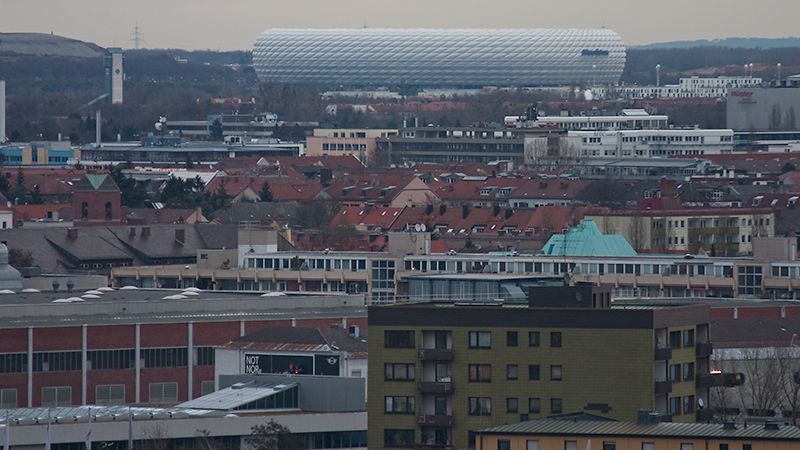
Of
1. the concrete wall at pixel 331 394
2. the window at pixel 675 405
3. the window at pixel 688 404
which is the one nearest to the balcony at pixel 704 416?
the window at pixel 688 404

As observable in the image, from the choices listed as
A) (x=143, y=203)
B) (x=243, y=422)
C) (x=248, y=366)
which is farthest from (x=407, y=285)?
(x=143, y=203)

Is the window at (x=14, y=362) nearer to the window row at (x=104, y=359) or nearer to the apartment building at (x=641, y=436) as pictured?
the window row at (x=104, y=359)

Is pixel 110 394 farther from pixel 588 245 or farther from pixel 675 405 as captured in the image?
pixel 588 245

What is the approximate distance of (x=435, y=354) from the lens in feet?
115

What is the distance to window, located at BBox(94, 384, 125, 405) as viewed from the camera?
47656 mm

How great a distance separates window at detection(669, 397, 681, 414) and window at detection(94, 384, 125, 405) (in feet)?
56.9

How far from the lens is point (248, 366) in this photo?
144 ft

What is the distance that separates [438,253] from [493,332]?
35418 mm

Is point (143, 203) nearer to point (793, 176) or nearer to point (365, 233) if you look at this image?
point (365, 233)

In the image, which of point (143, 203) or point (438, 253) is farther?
point (143, 203)

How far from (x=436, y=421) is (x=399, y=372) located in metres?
1.24

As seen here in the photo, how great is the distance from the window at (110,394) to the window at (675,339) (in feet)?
56.7

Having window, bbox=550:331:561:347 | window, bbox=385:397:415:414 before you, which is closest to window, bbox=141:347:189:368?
window, bbox=385:397:415:414

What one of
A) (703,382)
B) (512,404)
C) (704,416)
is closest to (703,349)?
(703,382)
